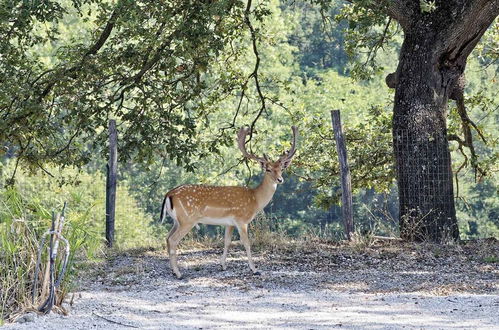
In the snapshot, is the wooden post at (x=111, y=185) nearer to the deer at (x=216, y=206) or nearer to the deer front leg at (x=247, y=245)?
the deer at (x=216, y=206)

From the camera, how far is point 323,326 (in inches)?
343

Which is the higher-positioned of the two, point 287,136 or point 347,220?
point 287,136

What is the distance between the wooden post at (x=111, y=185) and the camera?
14797mm

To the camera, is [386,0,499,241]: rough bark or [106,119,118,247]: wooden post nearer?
[386,0,499,241]: rough bark

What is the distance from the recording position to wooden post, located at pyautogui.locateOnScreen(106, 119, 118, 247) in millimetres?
14797

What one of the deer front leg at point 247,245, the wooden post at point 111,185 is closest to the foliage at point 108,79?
the wooden post at point 111,185

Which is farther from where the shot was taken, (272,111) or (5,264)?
(272,111)

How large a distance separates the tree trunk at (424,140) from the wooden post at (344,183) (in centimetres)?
85

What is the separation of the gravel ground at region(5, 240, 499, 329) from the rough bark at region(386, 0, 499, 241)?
0.89m

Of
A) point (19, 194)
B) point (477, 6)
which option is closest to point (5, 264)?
point (19, 194)

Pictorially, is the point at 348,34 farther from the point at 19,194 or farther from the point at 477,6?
the point at 19,194

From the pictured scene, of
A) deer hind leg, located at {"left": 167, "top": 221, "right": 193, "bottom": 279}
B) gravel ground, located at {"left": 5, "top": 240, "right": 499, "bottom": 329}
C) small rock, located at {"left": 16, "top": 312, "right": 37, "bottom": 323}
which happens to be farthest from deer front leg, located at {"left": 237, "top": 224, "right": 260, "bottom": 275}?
small rock, located at {"left": 16, "top": 312, "right": 37, "bottom": 323}

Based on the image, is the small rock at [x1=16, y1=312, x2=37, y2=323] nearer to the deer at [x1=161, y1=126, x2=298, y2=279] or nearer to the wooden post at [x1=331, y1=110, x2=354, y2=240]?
the deer at [x1=161, y1=126, x2=298, y2=279]

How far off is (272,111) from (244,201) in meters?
37.8
